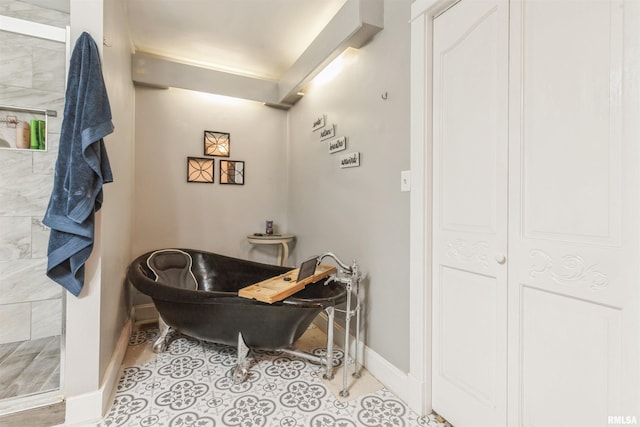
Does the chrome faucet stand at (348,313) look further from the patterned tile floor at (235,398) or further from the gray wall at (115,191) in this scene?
the gray wall at (115,191)

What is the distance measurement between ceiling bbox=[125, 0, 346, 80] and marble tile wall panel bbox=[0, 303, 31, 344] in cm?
234

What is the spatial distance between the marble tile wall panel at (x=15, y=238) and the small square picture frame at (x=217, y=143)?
155cm

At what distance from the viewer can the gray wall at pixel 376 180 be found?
171cm

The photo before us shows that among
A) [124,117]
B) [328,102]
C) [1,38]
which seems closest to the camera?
[1,38]

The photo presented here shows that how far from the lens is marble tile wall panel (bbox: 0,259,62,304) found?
1.97 meters
